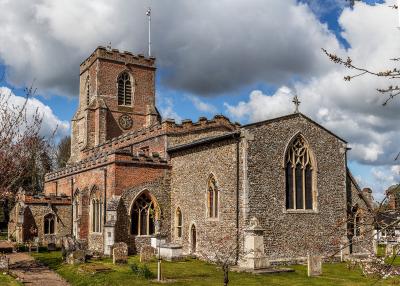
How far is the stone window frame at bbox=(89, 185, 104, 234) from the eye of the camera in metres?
27.0

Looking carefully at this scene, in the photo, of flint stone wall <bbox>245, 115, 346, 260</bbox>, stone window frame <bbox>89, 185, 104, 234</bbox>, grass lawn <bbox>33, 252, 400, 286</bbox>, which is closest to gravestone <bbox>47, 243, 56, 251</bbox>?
stone window frame <bbox>89, 185, 104, 234</bbox>

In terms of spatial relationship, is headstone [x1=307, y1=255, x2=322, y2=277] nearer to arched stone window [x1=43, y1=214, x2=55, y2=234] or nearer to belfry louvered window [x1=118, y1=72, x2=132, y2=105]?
arched stone window [x1=43, y1=214, x2=55, y2=234]

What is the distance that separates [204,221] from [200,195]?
138cm

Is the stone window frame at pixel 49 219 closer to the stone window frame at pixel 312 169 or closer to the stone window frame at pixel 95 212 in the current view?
the stone window frame at pixel 95 212

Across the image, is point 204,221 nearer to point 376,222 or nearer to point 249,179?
point 249,179

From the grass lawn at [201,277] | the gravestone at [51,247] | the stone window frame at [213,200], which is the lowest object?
the gravestone at [51,247]

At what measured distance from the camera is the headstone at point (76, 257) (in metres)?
21.2

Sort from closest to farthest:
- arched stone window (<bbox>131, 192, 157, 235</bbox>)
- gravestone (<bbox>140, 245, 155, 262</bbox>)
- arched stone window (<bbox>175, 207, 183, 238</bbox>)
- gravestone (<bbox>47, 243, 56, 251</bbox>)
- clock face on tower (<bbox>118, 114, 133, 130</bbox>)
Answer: gravestone (<bbox>140, 245, 155, 262</bbox>)
arched stone window (<bbox>131, 192, 157, 235</bbox>)
arched stone window (<bbox>175, 207, 183, 238</bbox>)
gravestone (<bbox>47, 243, 56, 251</bbox>)
clock face on tower (<bbox>118, 114, 133, 130</bbox>)

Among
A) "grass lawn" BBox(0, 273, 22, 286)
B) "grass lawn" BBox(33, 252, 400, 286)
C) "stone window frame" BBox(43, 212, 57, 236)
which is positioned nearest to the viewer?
"grass lawn" BBox(0, 273, 22, 286)

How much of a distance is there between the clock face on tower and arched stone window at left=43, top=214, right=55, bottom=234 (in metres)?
11.0

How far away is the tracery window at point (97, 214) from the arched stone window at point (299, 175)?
11077 millimetres

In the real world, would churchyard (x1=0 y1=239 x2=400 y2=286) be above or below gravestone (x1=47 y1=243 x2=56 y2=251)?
above

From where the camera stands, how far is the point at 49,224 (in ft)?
105

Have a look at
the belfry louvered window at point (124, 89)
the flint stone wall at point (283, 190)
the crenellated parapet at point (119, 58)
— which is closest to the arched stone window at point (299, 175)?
the flint stone wall at point (283, 190)
